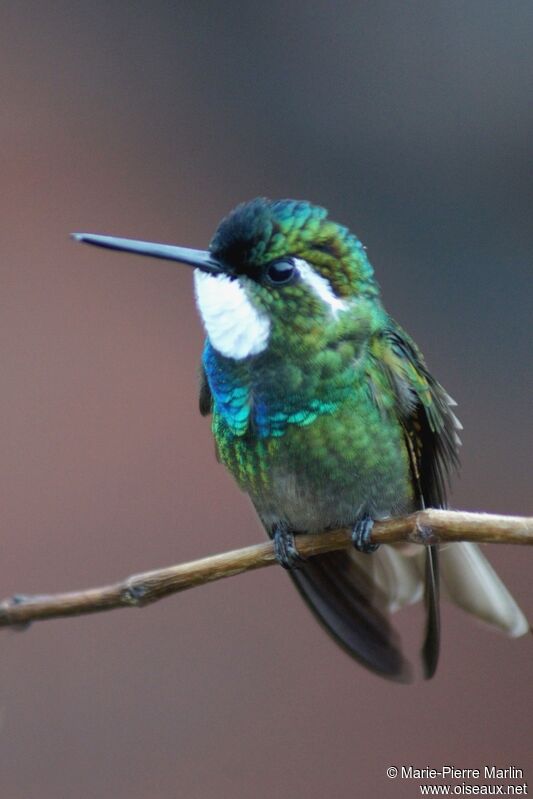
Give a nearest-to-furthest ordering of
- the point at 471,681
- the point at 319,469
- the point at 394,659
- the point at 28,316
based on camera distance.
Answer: the point at 319,469 < the point at 394,659 < the point at 471,681 < the point at 28,316

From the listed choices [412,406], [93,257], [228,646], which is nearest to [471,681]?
[228,646]

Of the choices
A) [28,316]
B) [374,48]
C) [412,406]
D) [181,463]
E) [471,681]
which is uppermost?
[374,48]

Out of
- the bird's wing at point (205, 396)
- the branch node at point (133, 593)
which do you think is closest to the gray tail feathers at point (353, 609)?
the bird's wing at point (205, 396)

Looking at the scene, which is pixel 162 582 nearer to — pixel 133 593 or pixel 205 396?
pixel 133 593

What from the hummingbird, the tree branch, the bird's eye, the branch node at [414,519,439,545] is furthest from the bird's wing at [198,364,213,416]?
the branch node at [414,519,439,545]

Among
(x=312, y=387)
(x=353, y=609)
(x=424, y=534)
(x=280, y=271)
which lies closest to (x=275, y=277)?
(x=280, y=271)

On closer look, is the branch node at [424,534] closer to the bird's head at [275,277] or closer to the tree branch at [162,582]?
the tree branch at [162,582]

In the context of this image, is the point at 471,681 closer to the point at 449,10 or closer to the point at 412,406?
the point at 412,406
